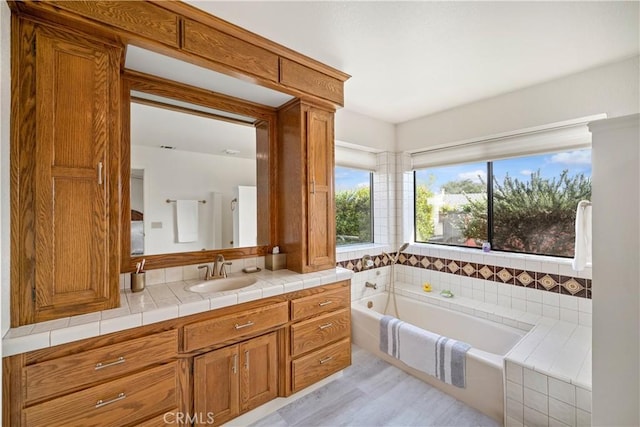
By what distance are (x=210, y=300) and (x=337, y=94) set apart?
5.83 feet

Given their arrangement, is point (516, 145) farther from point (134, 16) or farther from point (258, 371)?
point (134, 16)

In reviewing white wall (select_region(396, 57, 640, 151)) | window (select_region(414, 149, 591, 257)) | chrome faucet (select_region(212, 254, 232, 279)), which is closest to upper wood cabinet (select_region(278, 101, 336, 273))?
chrome faucet (select_region(212, 254, 232, 279))

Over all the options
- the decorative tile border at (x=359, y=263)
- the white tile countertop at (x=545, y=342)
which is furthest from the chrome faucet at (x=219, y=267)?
the white tile countertop at (x=545, y=342)

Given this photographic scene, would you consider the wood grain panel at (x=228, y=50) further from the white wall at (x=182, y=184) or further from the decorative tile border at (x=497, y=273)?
the decorative tile border at (x=497, y=273)

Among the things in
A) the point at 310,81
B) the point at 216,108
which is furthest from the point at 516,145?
the point at 216,108

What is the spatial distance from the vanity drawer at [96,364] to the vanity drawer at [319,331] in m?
0.78

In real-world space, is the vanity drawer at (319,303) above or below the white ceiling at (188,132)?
below

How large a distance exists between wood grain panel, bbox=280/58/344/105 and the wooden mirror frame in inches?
17.6

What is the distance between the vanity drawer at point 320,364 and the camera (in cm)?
191

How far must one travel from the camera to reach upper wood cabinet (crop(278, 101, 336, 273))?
2.13 meters

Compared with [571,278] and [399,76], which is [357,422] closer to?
[571,278]

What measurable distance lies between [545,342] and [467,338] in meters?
0.73

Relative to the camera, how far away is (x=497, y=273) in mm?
2676

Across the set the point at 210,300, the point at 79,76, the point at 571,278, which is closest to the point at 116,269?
the point at 210,300
